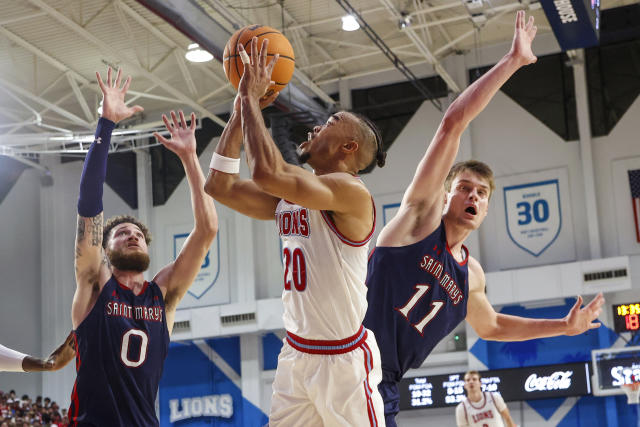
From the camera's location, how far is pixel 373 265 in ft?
15.1

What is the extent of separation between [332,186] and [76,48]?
16.5 meters

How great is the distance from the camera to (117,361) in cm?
465

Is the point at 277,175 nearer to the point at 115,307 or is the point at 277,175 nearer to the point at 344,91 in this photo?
the point at 115,307

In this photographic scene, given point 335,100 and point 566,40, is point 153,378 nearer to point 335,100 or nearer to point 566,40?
point 566,40

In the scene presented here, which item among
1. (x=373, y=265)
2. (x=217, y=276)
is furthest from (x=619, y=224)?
(x=373, y=265)

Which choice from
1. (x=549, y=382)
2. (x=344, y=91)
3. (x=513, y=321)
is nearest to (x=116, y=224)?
(x=513, y=321)

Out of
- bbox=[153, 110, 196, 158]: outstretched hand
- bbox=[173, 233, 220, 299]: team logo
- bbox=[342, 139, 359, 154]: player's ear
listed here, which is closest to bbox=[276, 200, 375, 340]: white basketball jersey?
bbox=[342, 139, 359, 154]: player's ear

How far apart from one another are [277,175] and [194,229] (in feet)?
6.03

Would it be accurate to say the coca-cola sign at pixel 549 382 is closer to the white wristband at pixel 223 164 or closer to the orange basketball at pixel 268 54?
the orange basketball at pixel 268 54

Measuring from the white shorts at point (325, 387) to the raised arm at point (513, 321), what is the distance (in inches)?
62.0

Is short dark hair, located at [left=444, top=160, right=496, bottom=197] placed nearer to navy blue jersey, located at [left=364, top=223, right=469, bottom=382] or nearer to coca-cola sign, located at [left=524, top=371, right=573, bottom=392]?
navy blue jersey, located at [left=364, top=223, right=469, bottom=382]

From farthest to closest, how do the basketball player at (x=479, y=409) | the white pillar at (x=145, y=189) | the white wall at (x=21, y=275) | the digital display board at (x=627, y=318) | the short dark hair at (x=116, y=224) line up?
the white wall at (x=21, y=275), the white pillar at (x=145, y=189), the digital display board at (x=627, y=318), the basketball player at (x=479, y=409), the short dark hair at (x=116, y=224)

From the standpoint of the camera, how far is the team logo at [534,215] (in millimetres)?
18938

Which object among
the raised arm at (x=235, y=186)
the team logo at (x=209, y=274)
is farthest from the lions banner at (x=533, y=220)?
the raised arm at (x=235, y=186)
